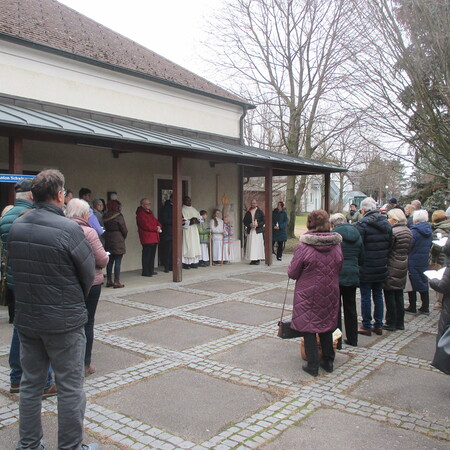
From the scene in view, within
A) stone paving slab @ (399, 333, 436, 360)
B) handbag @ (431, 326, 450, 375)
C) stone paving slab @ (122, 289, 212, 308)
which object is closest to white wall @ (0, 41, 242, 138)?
stone paving slab @ (122, 289, 212, 308)

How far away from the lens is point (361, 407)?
4.02 meters

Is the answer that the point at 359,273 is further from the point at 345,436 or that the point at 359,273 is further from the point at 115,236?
the point at 115,236

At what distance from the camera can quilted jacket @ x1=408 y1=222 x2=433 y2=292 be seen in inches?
285

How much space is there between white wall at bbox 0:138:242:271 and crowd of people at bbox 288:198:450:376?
6.55 metres

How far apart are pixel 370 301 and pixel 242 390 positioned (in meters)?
2.41

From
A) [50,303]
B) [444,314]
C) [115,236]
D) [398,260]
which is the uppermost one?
[115,236]

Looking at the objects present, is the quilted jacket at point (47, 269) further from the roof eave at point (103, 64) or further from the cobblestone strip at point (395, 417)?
the roof eave at point (103, 64)

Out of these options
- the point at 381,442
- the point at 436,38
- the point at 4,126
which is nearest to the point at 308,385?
the point at 381,442

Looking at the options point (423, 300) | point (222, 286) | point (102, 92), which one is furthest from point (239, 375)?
point (102, 92)

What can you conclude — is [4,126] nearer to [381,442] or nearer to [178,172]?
[178,172]

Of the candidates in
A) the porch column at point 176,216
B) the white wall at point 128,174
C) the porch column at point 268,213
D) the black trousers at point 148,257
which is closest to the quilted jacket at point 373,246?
the porch column at point 176,216

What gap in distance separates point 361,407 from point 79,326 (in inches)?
97.0

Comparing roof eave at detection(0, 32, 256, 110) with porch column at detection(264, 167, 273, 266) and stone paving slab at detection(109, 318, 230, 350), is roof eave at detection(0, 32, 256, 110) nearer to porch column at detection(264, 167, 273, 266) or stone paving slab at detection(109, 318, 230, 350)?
porch column at detection(264, 167, 273, 266)

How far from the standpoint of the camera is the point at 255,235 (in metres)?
13.2
